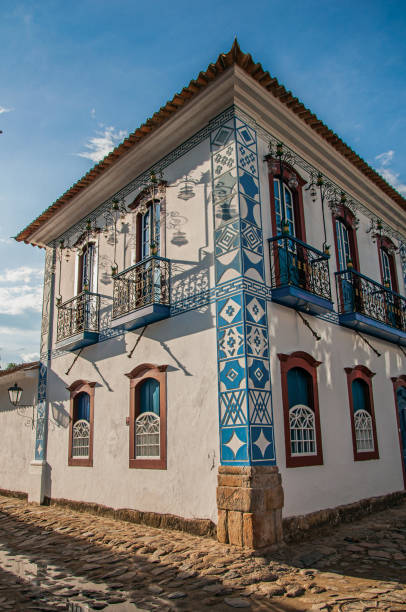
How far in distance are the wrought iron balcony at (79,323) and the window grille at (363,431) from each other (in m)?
5.27

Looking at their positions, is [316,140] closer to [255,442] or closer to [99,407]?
[255,442]

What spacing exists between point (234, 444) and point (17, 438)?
751 centimetres

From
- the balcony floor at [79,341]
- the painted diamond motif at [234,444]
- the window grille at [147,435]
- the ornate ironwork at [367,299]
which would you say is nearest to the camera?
the painted diamond motif at [234,444]

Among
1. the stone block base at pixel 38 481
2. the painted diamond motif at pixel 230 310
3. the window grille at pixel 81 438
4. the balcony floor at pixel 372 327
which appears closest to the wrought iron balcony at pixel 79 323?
the window grille at pixel 81 438

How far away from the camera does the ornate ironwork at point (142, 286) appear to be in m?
7.84

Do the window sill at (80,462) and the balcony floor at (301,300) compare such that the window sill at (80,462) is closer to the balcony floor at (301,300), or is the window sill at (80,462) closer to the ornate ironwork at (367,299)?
the balcony floor at (301,300)

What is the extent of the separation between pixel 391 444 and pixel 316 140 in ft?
20.0

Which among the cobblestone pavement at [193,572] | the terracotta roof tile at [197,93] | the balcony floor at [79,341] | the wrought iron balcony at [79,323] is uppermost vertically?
the terracotta roof tile at [197,93]

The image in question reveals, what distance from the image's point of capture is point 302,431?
7074 mm

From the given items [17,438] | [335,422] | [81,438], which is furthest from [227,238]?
[17,438]

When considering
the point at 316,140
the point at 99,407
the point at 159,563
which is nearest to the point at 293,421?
the point at 159,563

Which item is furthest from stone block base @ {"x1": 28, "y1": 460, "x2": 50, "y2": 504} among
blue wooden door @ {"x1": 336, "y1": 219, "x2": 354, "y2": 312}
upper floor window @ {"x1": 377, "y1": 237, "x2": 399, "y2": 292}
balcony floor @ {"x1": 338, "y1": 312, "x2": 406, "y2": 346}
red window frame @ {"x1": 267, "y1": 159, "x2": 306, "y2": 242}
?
upper floor window @ {"x1": 377, "y1": 237, "x2": 399, "y2": 292}

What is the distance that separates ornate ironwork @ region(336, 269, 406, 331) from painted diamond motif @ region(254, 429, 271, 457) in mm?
3448

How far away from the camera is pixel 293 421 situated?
273 inches
